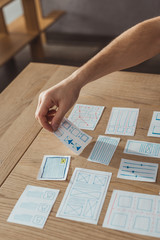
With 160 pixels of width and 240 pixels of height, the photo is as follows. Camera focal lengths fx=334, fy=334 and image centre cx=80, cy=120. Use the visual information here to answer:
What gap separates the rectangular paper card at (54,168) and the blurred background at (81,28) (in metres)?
2.46

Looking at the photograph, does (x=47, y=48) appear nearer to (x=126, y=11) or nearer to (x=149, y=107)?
(x=126, y=11)

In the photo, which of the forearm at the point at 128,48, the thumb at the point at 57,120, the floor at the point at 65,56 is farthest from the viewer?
the floor at the point at 65,56

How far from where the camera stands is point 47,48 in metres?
4.04

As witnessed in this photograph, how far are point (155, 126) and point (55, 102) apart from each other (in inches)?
14.8

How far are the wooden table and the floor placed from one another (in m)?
1.84

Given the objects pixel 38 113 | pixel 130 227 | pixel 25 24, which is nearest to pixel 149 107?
pixel 38 113

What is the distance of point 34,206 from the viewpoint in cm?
99

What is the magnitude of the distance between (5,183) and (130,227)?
1.41ft

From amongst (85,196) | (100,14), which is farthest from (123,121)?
(100,14)

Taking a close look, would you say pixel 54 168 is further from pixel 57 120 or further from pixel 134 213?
pixel 134 213

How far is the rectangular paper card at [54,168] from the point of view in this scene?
1.07m

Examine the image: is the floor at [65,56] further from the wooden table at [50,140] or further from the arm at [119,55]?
the arm at [119,55]

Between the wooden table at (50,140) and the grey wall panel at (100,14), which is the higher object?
the wooden table at (50,140)

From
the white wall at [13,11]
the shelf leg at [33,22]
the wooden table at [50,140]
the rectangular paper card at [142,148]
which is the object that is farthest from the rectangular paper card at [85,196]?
the white wall at [13,11]
